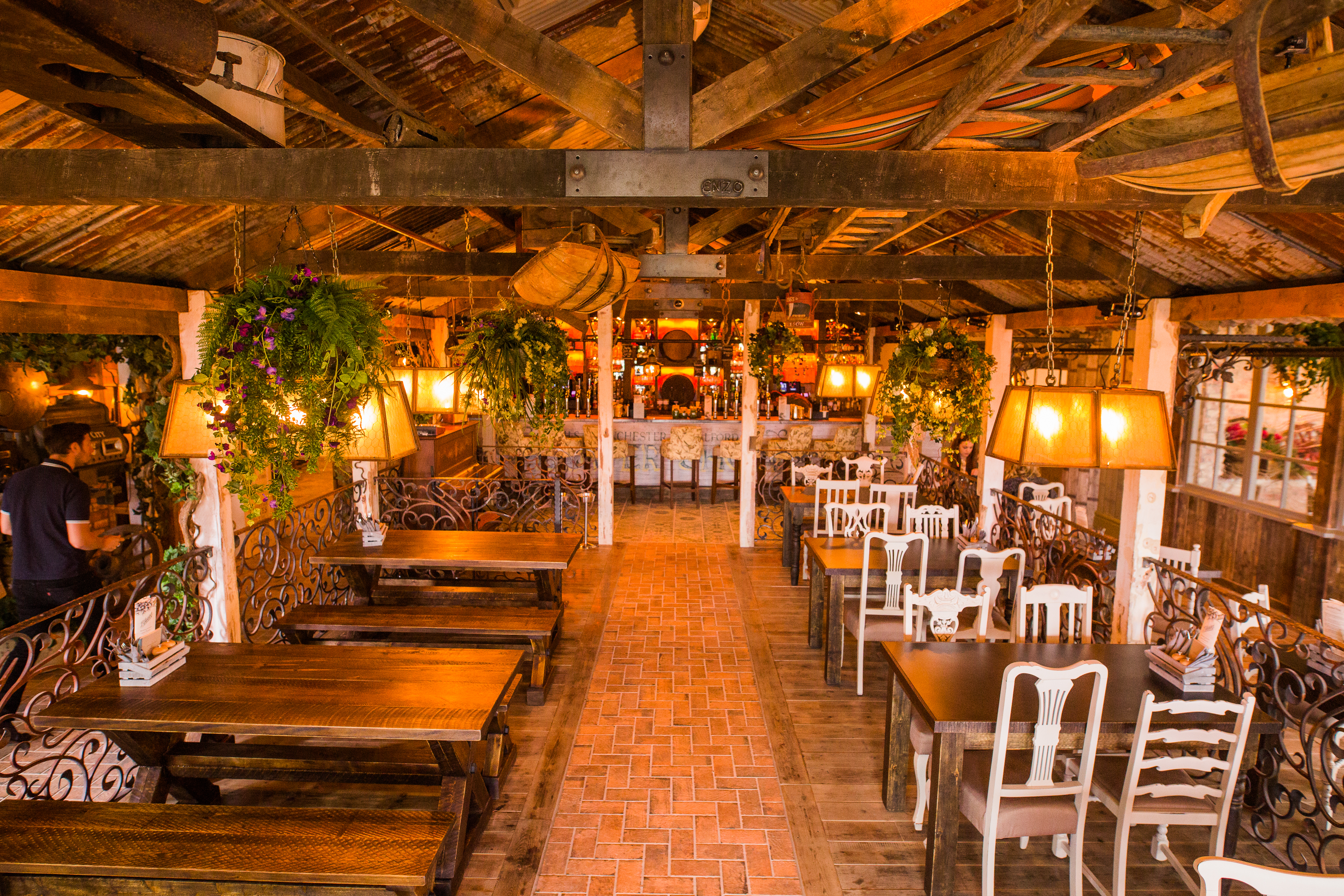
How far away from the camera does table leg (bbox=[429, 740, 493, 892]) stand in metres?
3.26

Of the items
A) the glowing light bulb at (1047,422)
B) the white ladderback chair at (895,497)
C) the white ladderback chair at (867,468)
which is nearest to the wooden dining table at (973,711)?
the glowing light bulb at (1047,422)

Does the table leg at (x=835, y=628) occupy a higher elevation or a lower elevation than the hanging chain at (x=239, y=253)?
lower

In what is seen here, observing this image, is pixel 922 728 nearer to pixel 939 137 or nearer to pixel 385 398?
pixel 939 137

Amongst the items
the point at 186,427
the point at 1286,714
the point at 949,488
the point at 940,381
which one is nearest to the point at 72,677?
the point at 186,427

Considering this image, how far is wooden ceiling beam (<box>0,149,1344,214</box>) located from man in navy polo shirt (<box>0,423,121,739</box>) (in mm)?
2343

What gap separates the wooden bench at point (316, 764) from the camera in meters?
3.60

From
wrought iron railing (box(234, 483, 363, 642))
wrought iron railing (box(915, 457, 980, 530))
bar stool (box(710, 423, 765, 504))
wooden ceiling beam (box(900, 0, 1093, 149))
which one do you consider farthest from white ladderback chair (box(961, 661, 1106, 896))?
bar stool (box(710, 423, 765, 504))

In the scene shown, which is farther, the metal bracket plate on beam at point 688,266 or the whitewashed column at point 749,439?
the whitewashed column at point 749,439

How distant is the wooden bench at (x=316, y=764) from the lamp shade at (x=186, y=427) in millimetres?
1617

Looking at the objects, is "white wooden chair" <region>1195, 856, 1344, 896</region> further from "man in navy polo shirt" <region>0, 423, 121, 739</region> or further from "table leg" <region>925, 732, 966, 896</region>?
"man in navy polo shirt" <region>0, 423, 121, 739</region>

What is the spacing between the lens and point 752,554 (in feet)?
29.3

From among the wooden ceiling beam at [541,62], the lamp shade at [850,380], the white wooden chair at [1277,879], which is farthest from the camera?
the lamp shade at [850,380]

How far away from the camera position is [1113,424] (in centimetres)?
257

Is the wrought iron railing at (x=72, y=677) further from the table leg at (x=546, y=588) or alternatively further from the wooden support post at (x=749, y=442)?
the wooden support post at (x=749, y=442)
